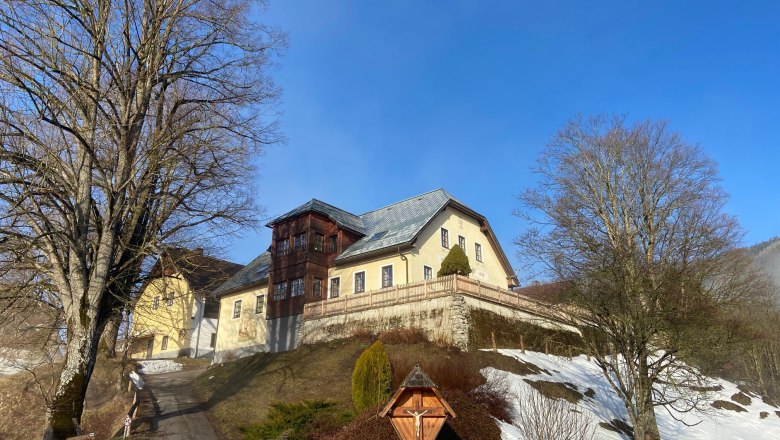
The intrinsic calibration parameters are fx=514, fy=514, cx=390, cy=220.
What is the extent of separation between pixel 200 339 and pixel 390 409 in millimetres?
37618

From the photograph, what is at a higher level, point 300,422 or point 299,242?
point 299,242

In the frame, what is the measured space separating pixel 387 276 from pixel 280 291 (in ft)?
24.7

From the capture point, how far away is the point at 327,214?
33406 mm

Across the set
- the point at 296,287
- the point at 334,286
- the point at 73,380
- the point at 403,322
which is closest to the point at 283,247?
the point at 296,287

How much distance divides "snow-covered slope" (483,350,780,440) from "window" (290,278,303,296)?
13.3 m

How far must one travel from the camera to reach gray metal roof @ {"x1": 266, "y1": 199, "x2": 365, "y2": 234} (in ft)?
109

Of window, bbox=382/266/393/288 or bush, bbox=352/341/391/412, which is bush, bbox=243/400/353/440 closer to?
bush, bbox=352/341/391/412

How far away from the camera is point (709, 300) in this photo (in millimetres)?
16703

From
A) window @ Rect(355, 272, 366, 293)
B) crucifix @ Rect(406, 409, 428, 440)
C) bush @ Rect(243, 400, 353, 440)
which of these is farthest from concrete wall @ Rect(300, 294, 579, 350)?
crucifix @ Rect(406, 409, 428, 440)

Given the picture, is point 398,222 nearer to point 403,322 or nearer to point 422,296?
point 422,296

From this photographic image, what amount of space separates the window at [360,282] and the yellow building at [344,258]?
60 millimetres

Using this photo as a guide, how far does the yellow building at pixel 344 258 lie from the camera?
3028 cm

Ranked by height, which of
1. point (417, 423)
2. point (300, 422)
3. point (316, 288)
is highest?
point (316, 288)

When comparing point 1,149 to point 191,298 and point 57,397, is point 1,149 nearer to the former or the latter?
point 57,397
